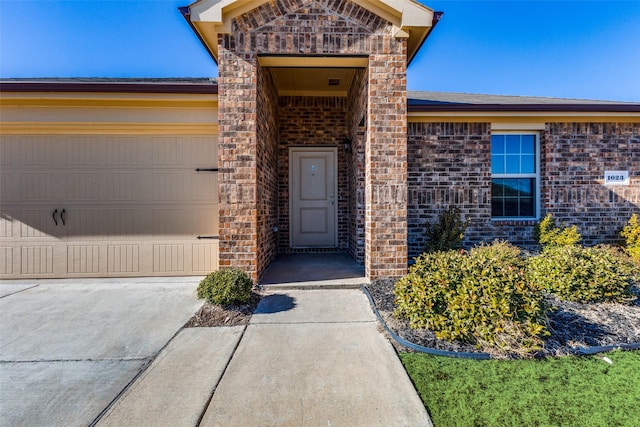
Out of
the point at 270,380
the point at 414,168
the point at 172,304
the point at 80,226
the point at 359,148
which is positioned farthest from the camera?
the point at 414,168

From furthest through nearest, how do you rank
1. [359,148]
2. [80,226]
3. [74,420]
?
[359,148]
[80,226]
[74,420]

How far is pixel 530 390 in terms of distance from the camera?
A: 2.14m

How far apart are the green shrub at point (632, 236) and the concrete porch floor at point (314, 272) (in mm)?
4936

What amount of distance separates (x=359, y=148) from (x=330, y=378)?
4022 mm

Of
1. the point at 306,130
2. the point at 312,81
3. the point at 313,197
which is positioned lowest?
the point at 313,197

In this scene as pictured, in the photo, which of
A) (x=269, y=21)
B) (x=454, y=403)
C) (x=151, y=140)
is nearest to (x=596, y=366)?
(x=454, y=403)

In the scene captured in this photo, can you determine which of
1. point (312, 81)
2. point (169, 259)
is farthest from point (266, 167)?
point (169, 259)

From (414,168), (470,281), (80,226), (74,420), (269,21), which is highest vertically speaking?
(269,21)

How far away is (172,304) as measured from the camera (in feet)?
12.7

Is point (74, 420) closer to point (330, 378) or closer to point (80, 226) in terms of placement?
point (330, 378)

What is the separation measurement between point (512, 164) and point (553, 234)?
5.19 feet

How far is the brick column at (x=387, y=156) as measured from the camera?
4.30 meters

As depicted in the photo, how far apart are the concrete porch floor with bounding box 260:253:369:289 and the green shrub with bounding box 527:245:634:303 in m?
2.40

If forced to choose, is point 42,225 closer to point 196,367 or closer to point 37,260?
point 37,260
